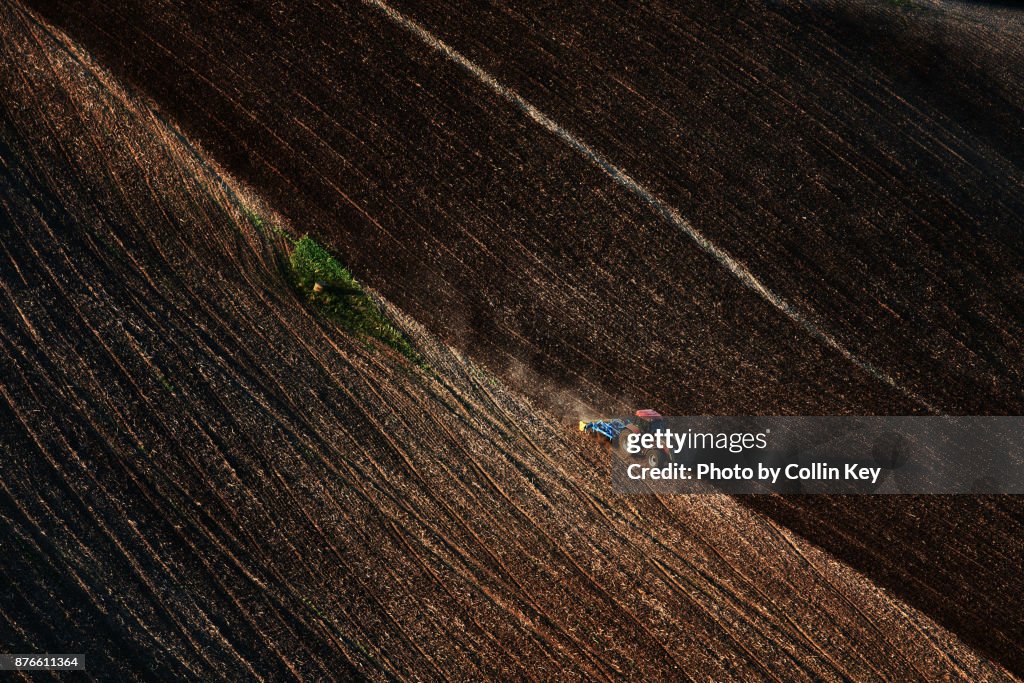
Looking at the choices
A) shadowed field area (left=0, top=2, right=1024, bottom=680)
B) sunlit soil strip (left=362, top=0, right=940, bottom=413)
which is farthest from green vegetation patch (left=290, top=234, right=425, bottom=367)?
sunlit soil strip (left=362, top=0, right=940, bottom=413)

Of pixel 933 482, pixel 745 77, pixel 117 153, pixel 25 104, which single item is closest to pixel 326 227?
pixel 117 153

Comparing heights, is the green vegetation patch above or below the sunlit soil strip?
below

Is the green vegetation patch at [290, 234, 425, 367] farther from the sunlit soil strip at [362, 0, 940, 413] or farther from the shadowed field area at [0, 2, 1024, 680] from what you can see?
the sunlit soil strip at [362, 0, 940, 413]

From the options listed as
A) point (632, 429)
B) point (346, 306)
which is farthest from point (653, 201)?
point (346, 306)

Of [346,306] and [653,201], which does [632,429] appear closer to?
[653,201]

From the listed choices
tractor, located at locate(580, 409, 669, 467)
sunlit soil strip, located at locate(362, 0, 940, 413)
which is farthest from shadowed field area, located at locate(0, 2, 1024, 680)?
tractor, located at locate(580, 409, 669, 467)

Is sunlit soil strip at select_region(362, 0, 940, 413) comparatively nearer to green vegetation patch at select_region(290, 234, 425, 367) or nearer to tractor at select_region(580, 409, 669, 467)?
tractor at select_region(580, 409, 669, 467)
